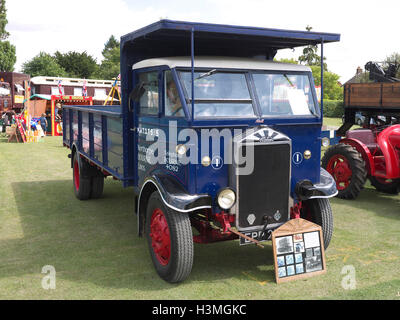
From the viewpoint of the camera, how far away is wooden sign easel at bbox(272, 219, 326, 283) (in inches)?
175

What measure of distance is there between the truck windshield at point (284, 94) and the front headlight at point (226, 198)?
3.23ft

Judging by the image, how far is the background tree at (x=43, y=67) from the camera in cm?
5745

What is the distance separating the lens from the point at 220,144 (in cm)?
447

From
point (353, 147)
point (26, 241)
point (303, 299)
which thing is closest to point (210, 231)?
point (303, 299)

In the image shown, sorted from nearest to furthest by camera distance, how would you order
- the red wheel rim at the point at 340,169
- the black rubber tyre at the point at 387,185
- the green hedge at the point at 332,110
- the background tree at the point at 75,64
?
the red wheel rim at the point at 340,169 → the black rubber tyre at the point at 387,185 → the green hedge at the point at 332,110 → the background tree at the point at 75,64

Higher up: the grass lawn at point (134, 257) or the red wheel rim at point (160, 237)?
the red wheel rim at point (160, 237)

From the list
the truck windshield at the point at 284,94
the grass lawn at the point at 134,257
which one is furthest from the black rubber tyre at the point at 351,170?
the truck windshield at the point at 284,94

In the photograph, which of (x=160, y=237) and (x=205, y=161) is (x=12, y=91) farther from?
(x=205, y=161)

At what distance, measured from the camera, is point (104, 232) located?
20.5 ft

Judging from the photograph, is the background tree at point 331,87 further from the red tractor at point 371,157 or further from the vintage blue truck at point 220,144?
the vintage blue truck at point 220,144

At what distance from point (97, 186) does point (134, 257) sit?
10.5ft

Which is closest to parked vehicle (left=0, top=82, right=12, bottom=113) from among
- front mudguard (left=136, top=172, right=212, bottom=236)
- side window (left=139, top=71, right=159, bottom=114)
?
side window (left=139, top=71, right=159, bottom=114)

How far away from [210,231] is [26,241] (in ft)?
8.90

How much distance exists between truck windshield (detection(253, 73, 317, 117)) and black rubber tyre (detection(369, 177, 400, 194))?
4.25 meters
